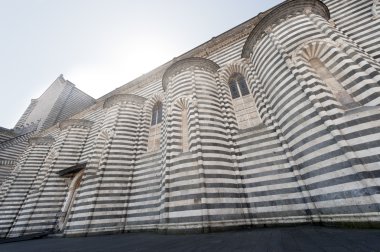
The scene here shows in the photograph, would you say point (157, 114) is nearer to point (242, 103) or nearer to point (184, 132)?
point (184, 132)

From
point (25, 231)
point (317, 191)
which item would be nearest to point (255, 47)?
point (317, 191)

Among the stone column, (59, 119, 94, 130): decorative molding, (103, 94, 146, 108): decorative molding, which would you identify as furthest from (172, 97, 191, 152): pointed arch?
the stone column

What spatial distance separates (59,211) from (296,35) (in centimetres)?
1527

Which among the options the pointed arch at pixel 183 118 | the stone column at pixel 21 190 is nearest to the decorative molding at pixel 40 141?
the stone column at pixel 21 190

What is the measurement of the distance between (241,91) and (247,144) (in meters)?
3.27

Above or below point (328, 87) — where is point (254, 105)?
above

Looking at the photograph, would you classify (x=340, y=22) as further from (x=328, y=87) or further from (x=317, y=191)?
(x=317, y=191)

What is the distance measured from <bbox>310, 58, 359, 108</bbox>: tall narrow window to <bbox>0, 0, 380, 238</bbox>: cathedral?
3 cm

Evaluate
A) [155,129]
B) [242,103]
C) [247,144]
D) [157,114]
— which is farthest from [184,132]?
[157,114]

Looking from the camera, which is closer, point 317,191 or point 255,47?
point 317,191

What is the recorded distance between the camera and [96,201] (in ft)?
26.8

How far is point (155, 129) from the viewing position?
11.1m

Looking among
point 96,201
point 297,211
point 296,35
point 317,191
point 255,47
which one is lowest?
point 297,211

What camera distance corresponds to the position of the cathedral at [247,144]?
4844 millimetres
